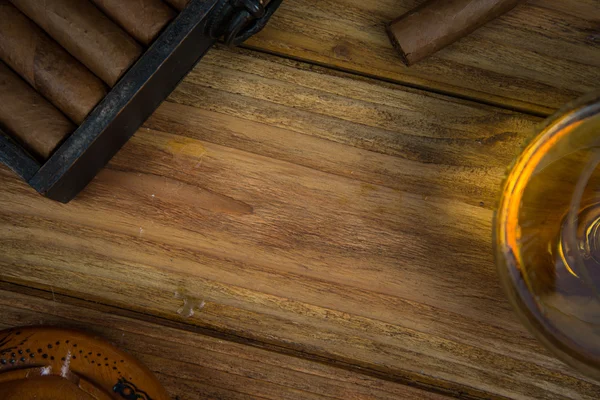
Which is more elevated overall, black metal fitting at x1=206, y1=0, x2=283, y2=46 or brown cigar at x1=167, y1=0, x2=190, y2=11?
brown cigar at x1=167, y1=0, x2=190, y2=11

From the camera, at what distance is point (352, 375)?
79cm

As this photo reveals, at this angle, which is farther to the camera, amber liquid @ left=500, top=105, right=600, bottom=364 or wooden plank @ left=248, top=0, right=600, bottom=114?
wooden plank @ left=248, top=0, right=600, bottom=114

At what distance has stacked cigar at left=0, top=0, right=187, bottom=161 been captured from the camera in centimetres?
63

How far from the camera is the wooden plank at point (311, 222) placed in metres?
0.76

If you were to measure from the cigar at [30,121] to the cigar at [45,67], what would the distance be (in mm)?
16

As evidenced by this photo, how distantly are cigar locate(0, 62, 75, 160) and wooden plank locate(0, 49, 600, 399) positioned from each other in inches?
5.1

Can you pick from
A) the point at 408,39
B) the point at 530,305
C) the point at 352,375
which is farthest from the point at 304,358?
the point at 408,39

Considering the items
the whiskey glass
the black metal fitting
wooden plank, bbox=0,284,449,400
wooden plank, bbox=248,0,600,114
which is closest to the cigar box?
the black metal fitting

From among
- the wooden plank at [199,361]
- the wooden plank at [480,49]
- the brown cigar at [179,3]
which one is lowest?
the wooden plank at [199,361]

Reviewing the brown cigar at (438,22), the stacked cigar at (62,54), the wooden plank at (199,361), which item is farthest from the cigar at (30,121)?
the brown cigar at (438,22)

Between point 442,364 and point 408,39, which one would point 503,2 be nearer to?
point 408,39

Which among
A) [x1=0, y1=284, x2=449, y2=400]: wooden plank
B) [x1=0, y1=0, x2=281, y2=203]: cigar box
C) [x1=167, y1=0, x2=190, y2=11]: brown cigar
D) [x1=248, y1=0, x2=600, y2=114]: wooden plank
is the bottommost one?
[x1=0, y1=284, x2=449, y2=400]: wooden plank

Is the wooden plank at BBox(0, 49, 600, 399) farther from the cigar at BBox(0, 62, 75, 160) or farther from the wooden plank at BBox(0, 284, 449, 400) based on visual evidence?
the cigar at BBox(0, 62, 75, 160)

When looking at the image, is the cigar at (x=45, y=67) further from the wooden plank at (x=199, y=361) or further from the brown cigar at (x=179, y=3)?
the wooden plank at (x=199, y=361)
